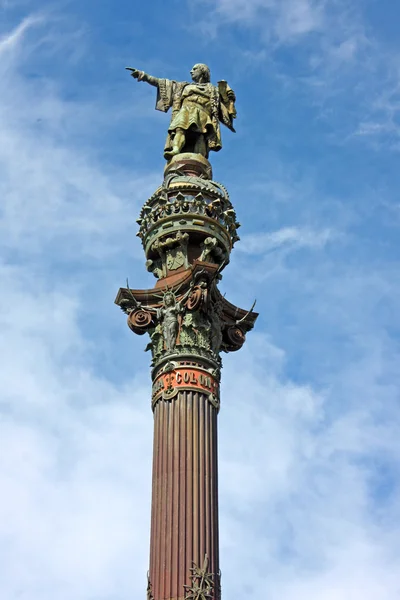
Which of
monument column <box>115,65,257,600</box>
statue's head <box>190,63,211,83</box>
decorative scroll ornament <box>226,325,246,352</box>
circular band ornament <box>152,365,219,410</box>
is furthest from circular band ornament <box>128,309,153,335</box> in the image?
statue's head <box>190,63,211,83</box>

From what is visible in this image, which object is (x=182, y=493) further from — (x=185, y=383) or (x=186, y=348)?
(x=186, y=348)

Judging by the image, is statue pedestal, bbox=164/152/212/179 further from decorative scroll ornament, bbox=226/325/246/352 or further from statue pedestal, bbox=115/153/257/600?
decorative scroll ornament, bbox=226/325/246/352

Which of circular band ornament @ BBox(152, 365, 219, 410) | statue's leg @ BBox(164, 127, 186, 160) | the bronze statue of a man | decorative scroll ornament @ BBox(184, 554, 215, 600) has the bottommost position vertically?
decorative scroll ornament @ BBox(184, 554, 215, 600)

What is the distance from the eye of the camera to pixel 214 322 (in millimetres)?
32719

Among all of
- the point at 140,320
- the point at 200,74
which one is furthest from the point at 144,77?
the point at 140,320

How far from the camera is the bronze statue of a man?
126ft

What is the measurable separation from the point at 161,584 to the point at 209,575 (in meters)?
1.22

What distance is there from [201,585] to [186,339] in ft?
24.2

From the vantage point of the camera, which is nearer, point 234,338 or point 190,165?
point 234,338

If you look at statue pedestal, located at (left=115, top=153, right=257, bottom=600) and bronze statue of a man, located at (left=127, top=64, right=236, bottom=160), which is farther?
bronze statue of a man, located at (left=127, top=64, right=236, bottom=160)

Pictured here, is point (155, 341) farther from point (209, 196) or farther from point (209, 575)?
point (209, 575)

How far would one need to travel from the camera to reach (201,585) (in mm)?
27406

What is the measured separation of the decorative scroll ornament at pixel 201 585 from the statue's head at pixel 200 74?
1914 centimetres

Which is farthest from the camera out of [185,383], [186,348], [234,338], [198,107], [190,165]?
[198,107]
